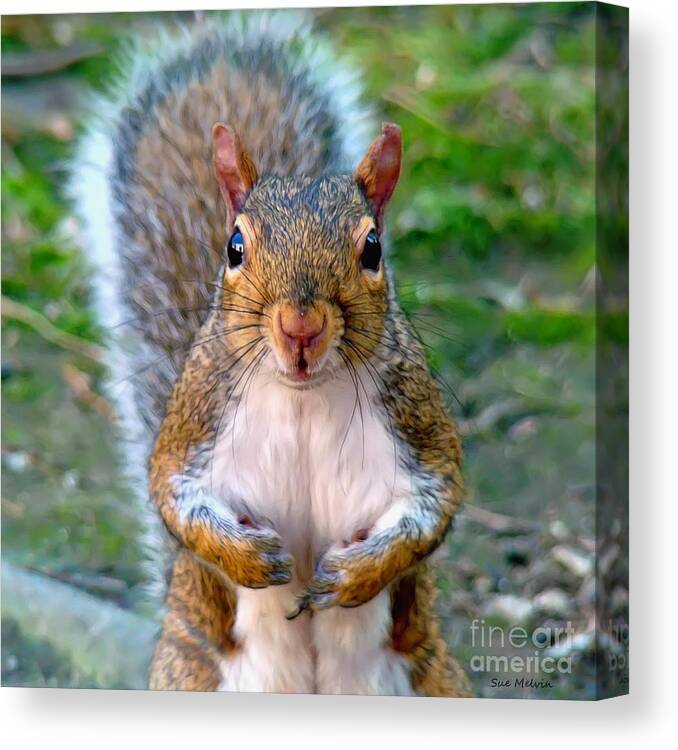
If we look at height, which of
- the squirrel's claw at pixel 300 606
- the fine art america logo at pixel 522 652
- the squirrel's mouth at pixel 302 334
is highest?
the squirrel's mouth at pixel 302 334

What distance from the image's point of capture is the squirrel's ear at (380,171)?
5113 mm

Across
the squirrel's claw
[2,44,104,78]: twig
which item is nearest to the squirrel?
the squirrel's claw

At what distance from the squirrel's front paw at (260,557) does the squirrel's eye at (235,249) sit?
0.69 meters

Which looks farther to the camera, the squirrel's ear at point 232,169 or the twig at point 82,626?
the twig at point 82,626

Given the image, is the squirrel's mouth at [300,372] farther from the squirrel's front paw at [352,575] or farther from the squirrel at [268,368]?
the squirrel's front paw at [352,575]

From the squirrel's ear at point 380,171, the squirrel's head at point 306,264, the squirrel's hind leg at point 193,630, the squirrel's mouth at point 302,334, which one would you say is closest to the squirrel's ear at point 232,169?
the squirrel's head at point 306,264

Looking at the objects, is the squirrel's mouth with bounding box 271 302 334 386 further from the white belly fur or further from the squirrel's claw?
the squirrel's claw

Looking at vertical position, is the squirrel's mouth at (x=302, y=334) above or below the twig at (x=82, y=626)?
above

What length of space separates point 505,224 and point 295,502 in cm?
92

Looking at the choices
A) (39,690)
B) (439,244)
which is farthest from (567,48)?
(39,690)

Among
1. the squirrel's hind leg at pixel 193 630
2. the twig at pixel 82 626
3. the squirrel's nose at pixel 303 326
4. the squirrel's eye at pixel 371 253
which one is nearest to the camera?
the squirrel's nose at pixel 303 326

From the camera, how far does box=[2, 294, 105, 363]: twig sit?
214 inches

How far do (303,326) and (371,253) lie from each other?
31cm

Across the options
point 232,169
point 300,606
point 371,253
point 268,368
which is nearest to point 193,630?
point 300,606
